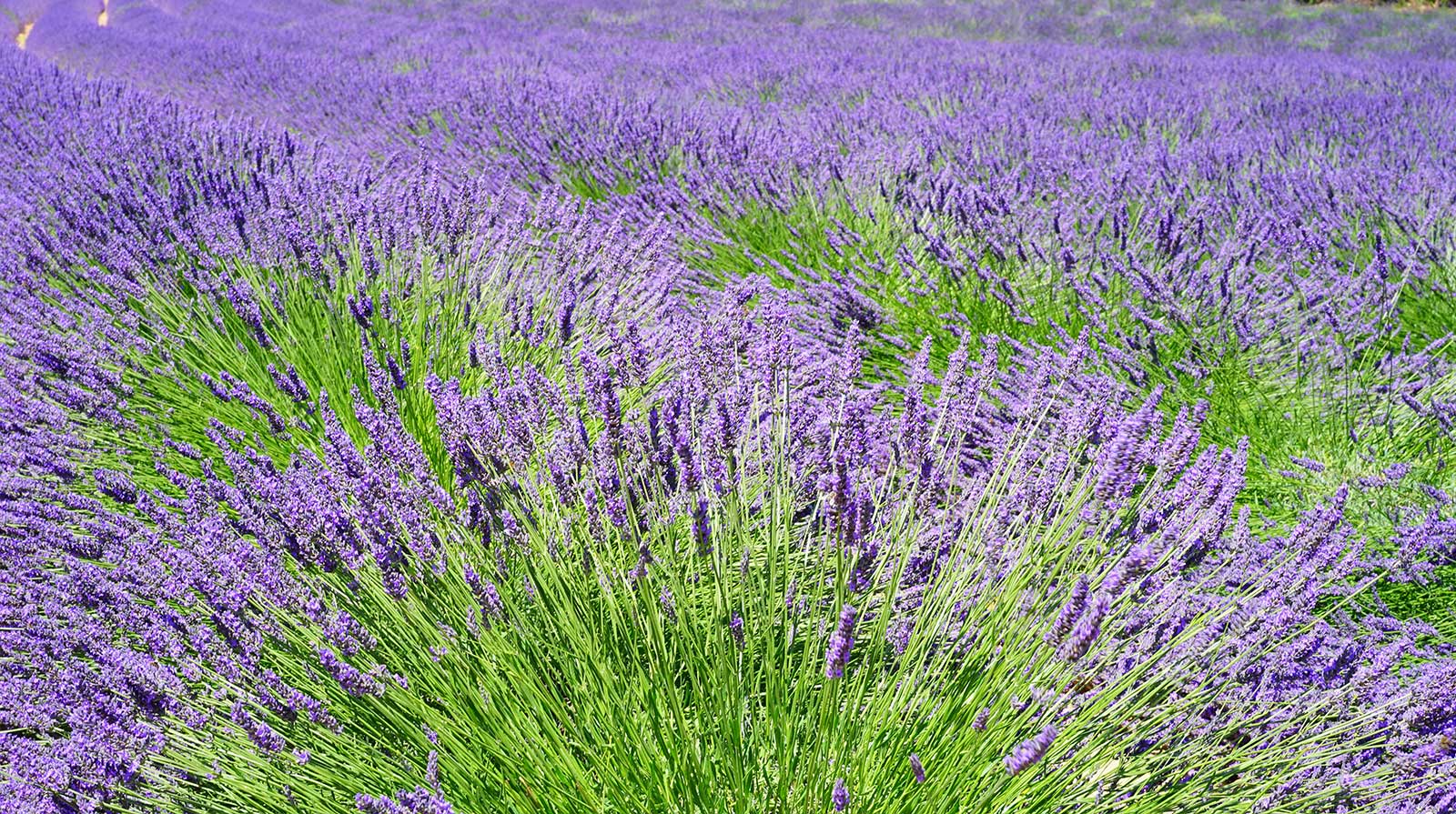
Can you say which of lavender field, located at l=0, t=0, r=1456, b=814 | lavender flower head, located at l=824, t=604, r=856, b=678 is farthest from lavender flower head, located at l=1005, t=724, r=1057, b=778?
lavender flower head, located at l=824, t=604, r=856, b=678

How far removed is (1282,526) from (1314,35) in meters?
10.9

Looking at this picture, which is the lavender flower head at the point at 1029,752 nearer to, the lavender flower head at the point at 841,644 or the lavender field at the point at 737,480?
the lavender field at the point at 737,480

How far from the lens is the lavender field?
4.02 feet

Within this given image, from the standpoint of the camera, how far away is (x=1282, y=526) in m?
1.88

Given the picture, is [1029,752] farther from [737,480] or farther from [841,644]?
[737,480]

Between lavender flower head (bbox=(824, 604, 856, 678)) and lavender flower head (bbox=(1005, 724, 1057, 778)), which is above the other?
lavender flower head (bbox=(824, 604, 856, 678))

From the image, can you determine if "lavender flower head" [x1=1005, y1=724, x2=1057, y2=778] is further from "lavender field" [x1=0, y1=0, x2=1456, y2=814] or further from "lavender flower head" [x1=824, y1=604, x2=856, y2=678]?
"lavender flower head" [x1=824, y1=604, x2=856, y2=678]

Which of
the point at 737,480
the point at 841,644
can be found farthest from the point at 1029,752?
the point at 737,480

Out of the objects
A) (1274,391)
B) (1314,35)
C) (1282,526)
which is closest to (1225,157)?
(1274,391)

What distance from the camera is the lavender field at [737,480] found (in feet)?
4.02

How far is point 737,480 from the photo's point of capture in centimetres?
150

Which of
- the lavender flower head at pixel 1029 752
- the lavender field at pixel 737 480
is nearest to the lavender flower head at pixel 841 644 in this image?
the lavender field at pixel 737 480

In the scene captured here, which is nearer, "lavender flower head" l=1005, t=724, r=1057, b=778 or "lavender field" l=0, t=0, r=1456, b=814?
"lavender flower head" l=1005, t=724, r=1057, b=778

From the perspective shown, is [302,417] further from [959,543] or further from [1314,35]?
[1314,35]
